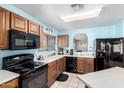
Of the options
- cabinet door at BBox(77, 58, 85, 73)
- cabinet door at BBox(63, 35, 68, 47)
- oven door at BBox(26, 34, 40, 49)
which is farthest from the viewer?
cabinet door at BBox(63, 35, 68, 47)

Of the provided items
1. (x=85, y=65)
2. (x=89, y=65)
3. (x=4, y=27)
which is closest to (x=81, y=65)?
(x=85, y=65)

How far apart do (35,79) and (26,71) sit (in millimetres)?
291

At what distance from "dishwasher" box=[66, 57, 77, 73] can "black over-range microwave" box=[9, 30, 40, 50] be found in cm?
211

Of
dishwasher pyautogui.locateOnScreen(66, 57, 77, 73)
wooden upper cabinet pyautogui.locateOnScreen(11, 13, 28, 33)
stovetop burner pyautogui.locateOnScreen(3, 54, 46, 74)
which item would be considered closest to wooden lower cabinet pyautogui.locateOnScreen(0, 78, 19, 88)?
stovetop burner pyautogui.locateOnScreen(3, 54, 46, 74)

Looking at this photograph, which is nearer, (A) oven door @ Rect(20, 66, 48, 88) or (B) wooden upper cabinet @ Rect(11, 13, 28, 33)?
(A) oven door @ Rect(20, 66, 48, 88)

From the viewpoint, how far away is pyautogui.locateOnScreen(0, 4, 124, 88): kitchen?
1.50 m

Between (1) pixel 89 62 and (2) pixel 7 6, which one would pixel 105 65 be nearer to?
(1) pixel 89 62

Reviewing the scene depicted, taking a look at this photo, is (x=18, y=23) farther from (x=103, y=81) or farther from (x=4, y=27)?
(x=103, y=81)

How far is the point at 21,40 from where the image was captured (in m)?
1.77

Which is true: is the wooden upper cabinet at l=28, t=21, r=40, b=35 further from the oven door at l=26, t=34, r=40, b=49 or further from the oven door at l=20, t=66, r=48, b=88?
the oven door at l=20, t=66, r=48, b=88

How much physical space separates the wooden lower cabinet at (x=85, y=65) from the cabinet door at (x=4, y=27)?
297 cm

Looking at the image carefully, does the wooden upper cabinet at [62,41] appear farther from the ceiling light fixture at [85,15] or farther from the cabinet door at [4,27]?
the cabinet door at [4,27]

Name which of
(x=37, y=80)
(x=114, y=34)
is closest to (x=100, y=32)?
(x=114, y=34)

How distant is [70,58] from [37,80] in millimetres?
2356
